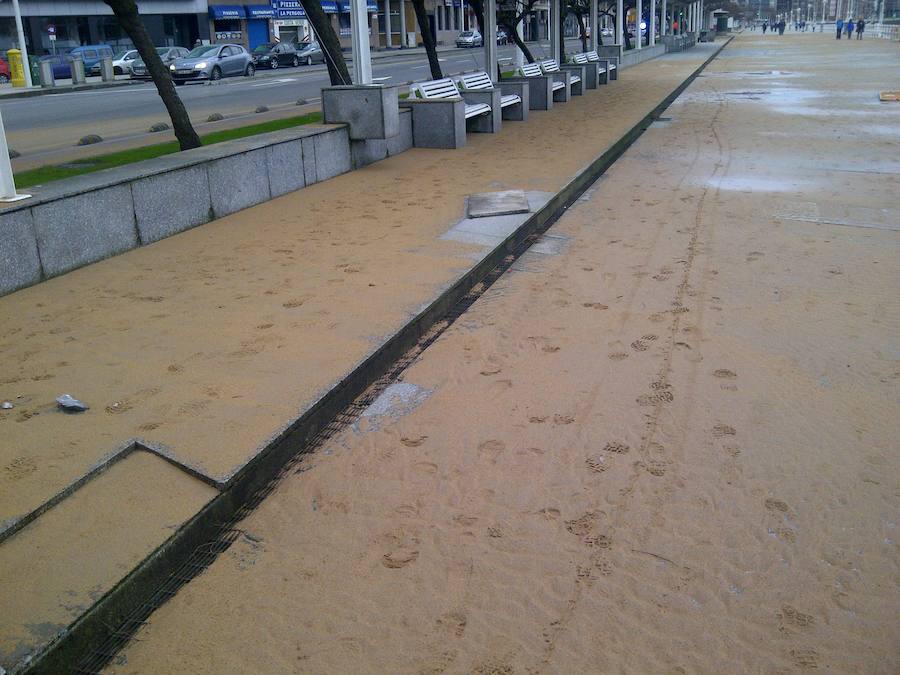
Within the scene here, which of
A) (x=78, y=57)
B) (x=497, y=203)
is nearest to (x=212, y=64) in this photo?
(x=78, y=57)

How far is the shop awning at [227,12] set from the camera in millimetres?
50000

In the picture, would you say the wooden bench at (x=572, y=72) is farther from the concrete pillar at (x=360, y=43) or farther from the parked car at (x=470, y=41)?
the parked car at (x=470, y=41)

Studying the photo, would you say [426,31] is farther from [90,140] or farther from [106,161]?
[106,161]

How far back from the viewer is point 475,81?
16906 millimetres

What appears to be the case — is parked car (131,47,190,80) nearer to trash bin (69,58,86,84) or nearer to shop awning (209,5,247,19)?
trash bin (69,58,86,84)

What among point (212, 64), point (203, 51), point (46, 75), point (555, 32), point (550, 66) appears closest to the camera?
point (550, 66)

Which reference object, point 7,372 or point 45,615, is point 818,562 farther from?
point 7,372

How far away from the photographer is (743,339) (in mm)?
6070

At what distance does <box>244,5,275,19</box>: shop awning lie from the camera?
51938 millimetres

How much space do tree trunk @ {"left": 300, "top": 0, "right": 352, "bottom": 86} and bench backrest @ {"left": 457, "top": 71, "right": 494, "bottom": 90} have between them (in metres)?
3.16

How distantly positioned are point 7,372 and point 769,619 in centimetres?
444

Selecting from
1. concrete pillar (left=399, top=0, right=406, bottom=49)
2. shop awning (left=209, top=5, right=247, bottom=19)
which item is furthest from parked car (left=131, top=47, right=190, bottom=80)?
concrete pillar (left=399, top=0, right=406, bottom=49)

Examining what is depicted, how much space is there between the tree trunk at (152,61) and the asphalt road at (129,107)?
2274 mm

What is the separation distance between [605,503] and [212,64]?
110 feet
